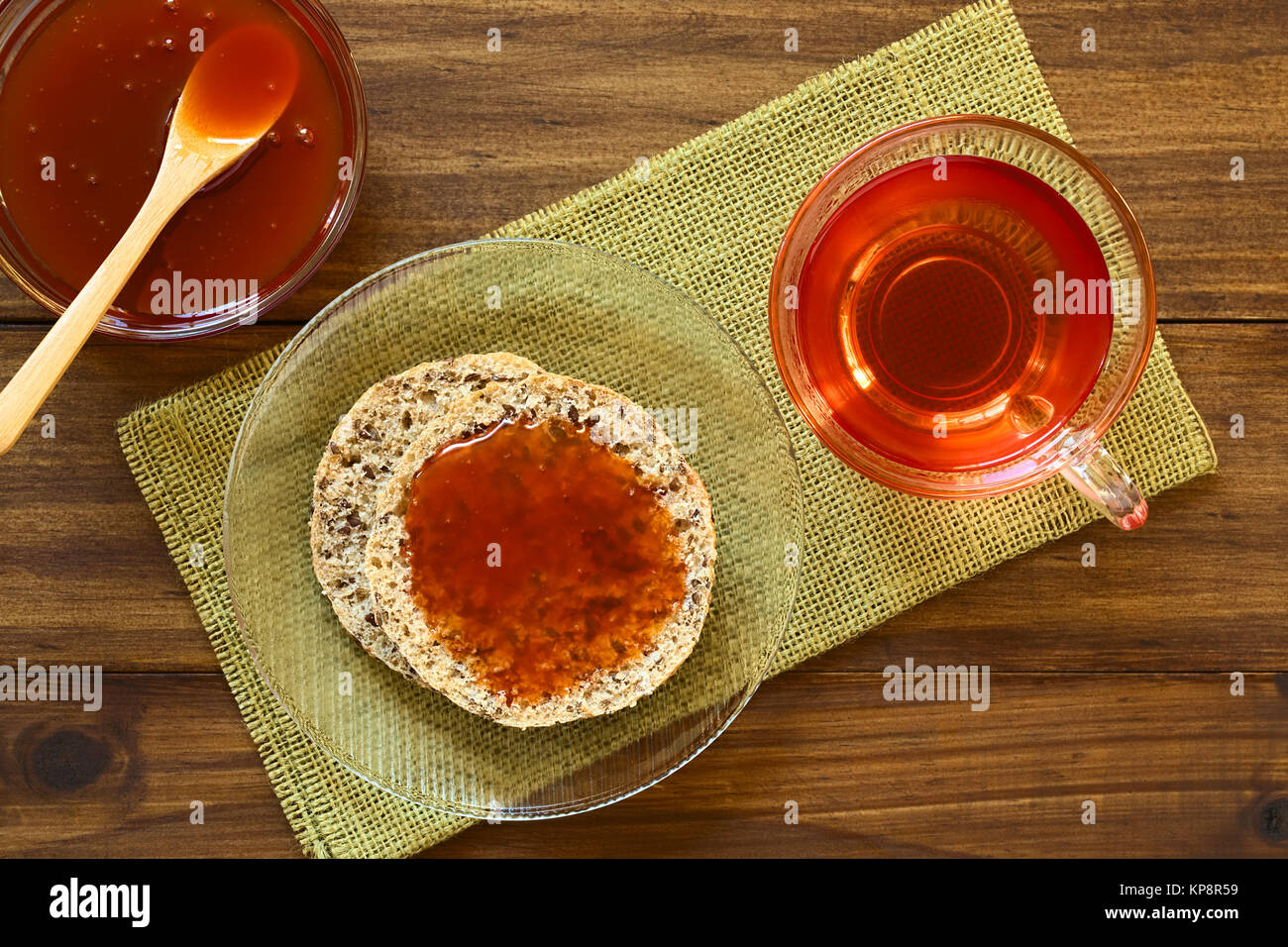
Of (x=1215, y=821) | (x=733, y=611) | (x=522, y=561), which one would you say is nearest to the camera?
(x=522, y=561)

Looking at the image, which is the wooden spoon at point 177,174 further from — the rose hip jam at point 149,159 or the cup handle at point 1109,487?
the cup handle at point 1109,487

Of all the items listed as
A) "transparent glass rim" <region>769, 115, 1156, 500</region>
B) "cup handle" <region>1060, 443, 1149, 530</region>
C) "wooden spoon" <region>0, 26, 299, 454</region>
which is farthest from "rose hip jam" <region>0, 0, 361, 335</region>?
"cup handle" <region>1060, 443, 1149, 530</region>

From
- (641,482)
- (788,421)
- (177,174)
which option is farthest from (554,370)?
(177,174)

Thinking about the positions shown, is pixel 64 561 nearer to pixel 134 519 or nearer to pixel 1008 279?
pixel 134 519

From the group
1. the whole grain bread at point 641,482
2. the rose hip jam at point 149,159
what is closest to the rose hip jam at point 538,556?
the whole grain bread at point 641,482

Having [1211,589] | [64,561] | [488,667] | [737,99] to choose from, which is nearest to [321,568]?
[488,667]
